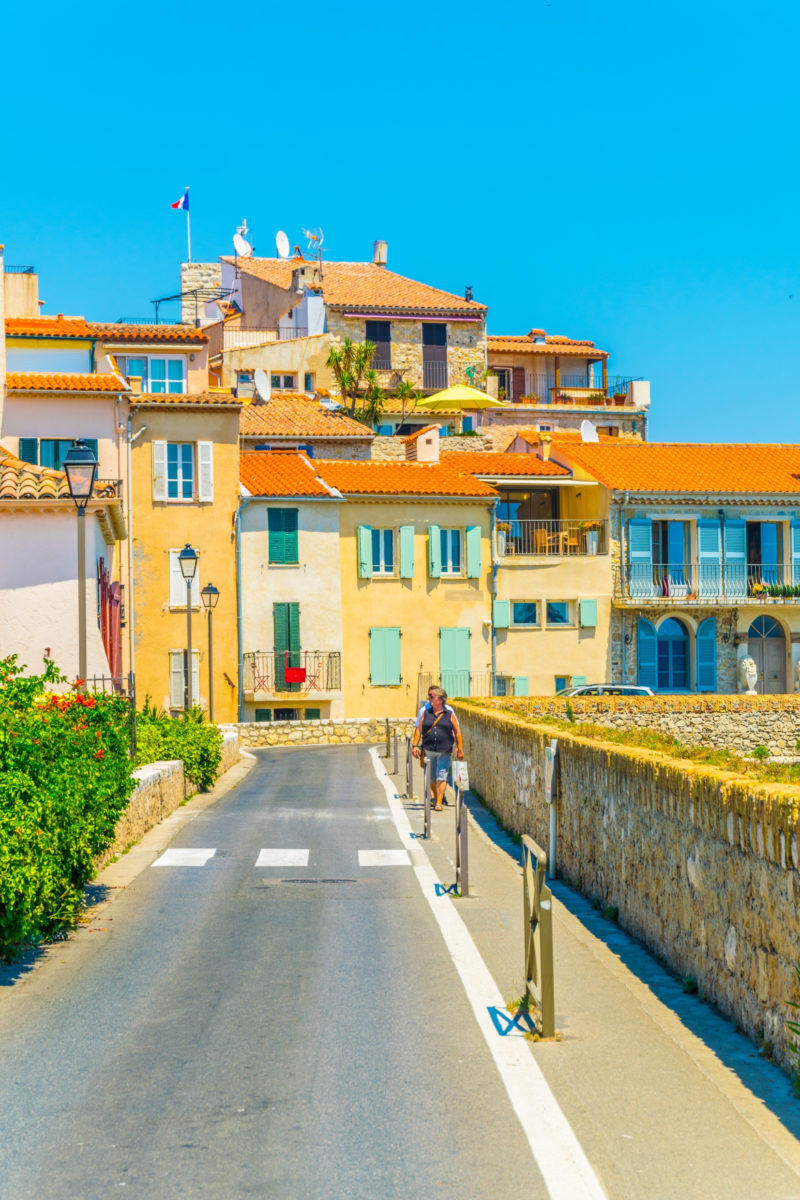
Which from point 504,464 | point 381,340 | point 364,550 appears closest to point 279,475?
point 364,550

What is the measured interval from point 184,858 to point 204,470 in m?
32.8

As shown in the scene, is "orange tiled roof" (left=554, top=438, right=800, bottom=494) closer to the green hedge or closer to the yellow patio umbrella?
the yellow patio umbrella

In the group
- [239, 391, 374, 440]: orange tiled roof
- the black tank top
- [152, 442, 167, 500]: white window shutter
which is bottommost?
the black tank top

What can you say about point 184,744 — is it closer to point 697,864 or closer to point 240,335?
point 697,864

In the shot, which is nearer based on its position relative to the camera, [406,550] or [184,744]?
[184,744]

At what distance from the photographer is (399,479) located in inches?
2037

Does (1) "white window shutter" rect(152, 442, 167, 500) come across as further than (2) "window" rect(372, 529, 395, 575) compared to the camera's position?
No

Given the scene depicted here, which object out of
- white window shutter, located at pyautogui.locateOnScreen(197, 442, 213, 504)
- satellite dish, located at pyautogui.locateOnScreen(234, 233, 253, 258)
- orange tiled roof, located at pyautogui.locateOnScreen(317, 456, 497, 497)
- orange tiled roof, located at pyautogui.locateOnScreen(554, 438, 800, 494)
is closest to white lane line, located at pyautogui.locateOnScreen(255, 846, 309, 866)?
white window shutter, located at pyautogui.locateOnScreen(197, 442, 213, 504)

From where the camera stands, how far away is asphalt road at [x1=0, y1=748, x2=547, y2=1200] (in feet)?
19.5

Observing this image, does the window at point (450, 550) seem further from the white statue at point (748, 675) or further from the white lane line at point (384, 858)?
the white lane line at point (384, 858)

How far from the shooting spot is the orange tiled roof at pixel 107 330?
50.0m

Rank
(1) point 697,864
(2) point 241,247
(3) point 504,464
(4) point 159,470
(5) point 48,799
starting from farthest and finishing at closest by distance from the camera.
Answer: (2) point 241,247
(3) point 504,464
(4) point 159,470
(5) point 48,799
(1) point 697,864

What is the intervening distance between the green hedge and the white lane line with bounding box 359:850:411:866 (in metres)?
4.02

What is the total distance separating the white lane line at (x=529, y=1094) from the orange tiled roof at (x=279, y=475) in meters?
38.1
